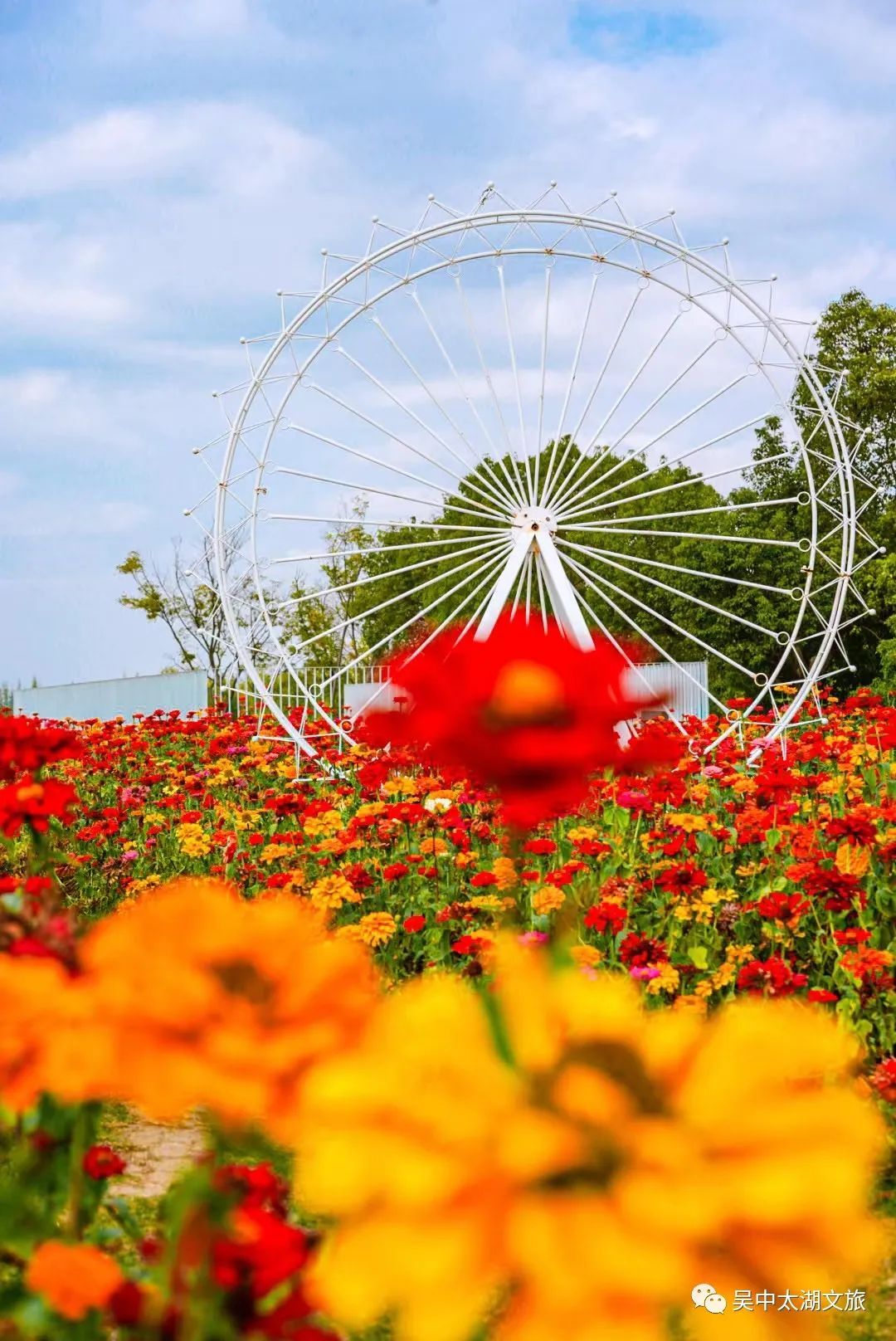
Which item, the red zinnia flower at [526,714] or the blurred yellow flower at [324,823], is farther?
the blurred yellow flower at [324,823]

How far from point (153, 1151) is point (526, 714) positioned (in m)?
2.95

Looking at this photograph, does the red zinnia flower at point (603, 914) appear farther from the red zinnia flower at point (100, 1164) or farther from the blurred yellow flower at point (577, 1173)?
the blurred yellow flower at point (577, 1173)

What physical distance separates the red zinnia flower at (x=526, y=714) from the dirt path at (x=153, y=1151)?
2377 mm

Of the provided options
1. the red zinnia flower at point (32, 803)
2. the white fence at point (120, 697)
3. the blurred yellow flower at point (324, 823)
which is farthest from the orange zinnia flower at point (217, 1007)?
the white fence at point (120, 697)

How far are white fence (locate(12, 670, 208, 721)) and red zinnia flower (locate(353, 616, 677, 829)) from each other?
41.7ft

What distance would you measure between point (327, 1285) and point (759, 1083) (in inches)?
9.0

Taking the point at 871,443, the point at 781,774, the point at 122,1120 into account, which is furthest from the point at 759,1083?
the point at 871,443

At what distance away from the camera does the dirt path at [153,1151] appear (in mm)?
3180

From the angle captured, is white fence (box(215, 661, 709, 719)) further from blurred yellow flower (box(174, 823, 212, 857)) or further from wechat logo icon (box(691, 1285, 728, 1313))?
wechat logo icon (box(691, 1285, 728, 1313))

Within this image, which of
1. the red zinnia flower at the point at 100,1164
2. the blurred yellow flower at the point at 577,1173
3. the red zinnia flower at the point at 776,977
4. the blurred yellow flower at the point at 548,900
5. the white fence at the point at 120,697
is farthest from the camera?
the white fence at the point at 120,697

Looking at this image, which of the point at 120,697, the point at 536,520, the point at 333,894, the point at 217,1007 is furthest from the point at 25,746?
the point at 120,697

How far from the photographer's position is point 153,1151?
350cm

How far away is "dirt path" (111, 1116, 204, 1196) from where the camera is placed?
3.18 meters

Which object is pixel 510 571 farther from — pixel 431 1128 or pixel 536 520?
pixel 431 1128
